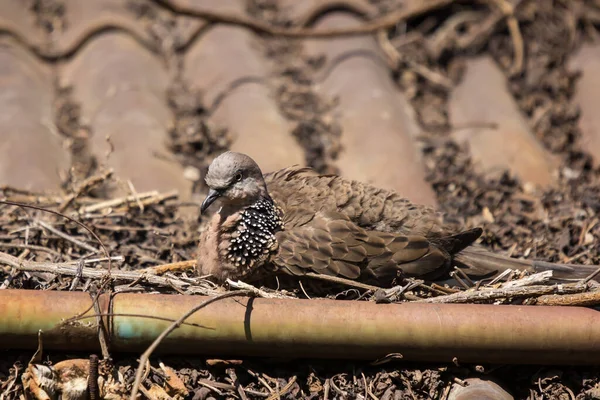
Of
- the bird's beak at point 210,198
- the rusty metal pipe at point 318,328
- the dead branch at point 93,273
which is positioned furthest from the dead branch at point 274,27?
the rusty metal pipe at point 318,328

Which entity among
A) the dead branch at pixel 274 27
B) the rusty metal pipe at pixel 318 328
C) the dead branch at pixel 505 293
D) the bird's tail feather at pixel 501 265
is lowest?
the rusty metal pipe at pixel 318 328

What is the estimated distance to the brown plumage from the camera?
3.63 metres

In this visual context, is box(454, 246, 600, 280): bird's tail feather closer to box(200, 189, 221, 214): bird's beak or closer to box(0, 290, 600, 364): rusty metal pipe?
box(0, 290, 600, 364): rusty metal pipe

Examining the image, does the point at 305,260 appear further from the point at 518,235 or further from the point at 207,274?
the point at 518,235

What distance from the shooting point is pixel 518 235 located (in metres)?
4.55

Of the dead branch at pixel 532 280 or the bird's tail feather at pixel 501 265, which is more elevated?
the bird's tail feather at pixel 501 265

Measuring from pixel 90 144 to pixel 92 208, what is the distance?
967 mm

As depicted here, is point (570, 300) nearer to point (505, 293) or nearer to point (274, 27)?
point (505, 293)

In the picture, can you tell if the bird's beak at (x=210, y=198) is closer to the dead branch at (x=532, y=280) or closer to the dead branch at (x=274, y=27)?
the dead branch at (x=532, y=280)

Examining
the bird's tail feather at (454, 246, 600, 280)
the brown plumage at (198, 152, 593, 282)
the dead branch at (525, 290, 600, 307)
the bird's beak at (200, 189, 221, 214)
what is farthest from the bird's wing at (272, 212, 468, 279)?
the dead branch at (525, 290, 600, 307)

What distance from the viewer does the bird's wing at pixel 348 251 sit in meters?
3.59

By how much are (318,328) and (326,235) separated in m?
0.65

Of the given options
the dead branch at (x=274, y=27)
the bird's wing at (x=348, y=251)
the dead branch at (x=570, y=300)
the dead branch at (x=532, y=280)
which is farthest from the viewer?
the dead branch at (x=274, y=27)

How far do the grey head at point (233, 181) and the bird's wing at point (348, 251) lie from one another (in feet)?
0.76
